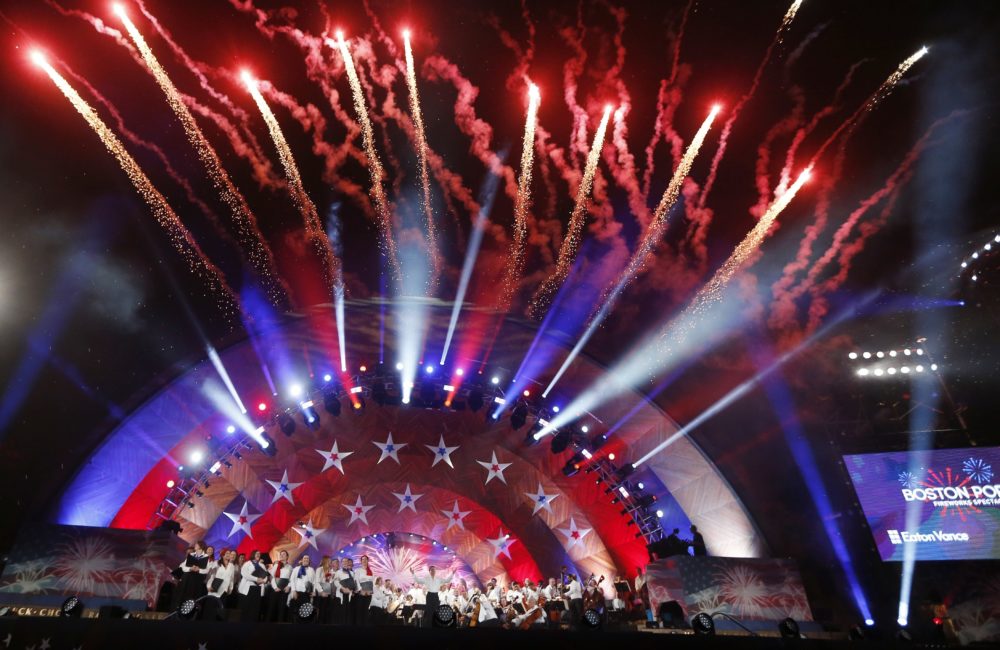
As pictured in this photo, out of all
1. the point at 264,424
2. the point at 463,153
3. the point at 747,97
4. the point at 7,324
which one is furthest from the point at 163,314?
the point at 747,97

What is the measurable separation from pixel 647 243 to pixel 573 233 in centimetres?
252

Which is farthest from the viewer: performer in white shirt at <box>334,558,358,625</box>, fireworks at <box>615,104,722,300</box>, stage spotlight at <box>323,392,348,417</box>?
stage spotlight at <box>323,392,348,417</box>

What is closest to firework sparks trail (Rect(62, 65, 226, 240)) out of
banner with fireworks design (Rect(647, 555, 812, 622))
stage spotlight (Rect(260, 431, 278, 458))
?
stage spotlight (Rect(260, 431, 278, 458))

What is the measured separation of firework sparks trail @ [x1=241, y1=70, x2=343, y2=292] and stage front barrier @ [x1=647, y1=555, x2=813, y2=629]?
12542 mm

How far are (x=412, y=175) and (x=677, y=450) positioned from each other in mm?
11538

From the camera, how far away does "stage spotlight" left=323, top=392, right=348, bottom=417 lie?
1614 centimetres

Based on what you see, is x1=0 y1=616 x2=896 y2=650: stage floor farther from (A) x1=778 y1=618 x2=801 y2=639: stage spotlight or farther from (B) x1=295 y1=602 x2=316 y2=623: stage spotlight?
(A) x1=778 y1=618 x2=801 y2=639: stage spotlight

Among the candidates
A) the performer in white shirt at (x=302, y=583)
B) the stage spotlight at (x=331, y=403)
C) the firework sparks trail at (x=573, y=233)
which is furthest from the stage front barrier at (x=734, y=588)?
the stage spotlight at (x=331, y=403)

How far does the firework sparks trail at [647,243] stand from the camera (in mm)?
15472

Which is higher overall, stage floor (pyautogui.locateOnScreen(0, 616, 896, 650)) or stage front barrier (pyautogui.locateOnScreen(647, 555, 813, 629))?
stage front barrier (pyautogui.locateOnScreen(647, 555, 813, 629))

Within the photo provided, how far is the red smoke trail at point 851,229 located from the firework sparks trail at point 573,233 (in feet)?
24.5

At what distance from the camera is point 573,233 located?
17.2 metres

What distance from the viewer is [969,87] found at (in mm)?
13484

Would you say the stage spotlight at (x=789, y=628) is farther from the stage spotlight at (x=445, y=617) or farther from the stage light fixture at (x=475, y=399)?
the stage light fixture at (x=475, y=399)
